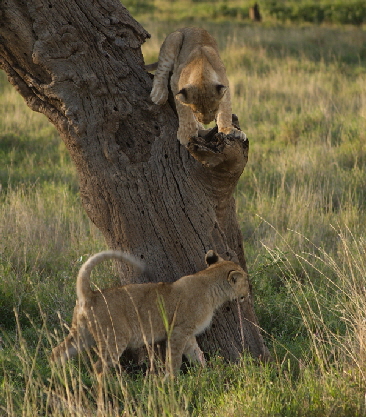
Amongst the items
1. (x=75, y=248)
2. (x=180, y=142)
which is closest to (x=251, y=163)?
(x=75, y=248)

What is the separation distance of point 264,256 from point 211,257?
5.04 ft

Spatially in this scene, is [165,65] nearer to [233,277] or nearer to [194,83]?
[194,83]

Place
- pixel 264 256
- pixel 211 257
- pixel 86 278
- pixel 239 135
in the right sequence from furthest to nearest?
1. pixel 264 256
2. pixel 211 257
3. pixel 239 135
4. pixel 86 278

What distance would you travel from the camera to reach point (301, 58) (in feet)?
52.6

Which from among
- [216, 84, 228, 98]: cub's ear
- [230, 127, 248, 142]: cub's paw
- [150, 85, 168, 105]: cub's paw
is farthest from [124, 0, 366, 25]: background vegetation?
[230, 127, 248, 142]: cub's paw

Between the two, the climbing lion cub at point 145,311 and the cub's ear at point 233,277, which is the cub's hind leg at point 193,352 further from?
the cub's ear at point 233,277

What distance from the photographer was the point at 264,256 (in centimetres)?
563

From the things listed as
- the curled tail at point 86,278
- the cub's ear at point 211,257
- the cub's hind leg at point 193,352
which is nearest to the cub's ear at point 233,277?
the cub's ear at point 211,257

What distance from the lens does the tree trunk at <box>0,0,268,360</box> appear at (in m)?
4.01

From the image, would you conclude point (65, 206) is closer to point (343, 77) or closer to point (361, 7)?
point (343, 77)

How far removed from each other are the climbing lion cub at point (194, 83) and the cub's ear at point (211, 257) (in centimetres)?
75

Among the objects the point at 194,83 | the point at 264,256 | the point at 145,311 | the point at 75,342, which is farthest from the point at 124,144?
the point at 264,256

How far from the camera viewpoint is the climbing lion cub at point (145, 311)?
12.7ft

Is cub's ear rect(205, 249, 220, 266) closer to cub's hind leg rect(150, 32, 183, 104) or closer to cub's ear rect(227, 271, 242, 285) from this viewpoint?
cub's ear rect(227, 271, 242, 285)
